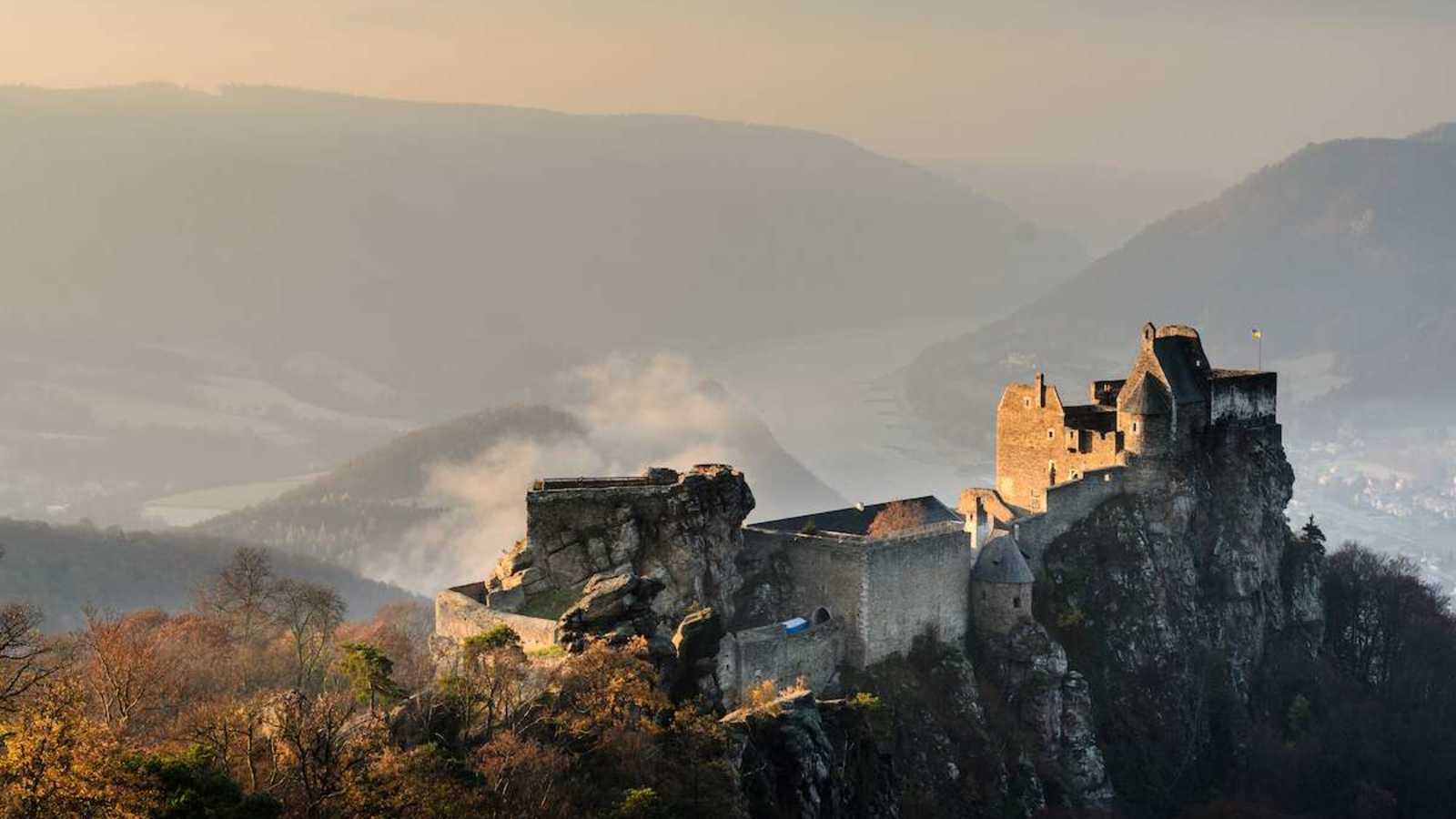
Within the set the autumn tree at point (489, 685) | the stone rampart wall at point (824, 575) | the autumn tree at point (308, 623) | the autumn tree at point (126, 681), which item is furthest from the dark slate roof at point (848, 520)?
the autumn tree at point (126, 681)

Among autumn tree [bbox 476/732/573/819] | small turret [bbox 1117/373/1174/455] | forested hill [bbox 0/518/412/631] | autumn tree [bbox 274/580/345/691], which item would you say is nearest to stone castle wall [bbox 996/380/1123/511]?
small turret [bbox 1117/373/1174/455]

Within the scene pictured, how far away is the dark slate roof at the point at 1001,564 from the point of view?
214 feet

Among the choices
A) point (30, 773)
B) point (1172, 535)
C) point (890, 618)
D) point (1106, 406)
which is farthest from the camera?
point (1106, 406)

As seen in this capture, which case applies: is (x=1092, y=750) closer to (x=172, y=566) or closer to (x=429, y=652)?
(x=429, y=652)

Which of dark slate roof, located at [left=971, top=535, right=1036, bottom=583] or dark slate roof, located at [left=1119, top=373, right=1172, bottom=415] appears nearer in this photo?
dark slate roof, located at [left=971, top=535, right=1036, bottom=583]

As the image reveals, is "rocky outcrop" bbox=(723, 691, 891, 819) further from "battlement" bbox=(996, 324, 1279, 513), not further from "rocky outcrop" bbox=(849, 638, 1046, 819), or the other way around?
"battlement" bbox=(996, 324, 1279, 513)

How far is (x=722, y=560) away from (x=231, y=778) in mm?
24643

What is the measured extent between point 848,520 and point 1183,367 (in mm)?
19121

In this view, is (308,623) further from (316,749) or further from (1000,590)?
(316,749)

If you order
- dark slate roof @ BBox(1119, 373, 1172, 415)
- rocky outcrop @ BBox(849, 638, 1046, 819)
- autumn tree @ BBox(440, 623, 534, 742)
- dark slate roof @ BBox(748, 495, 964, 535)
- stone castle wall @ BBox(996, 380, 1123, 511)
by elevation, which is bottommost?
rocky outcrop @ BBox(849, 638, 1046, 819)

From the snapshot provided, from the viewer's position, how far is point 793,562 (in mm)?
61281

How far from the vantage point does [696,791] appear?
4294 centimetres

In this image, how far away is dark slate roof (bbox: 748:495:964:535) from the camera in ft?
218

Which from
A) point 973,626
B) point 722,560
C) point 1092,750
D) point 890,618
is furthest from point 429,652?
point 1092,750
